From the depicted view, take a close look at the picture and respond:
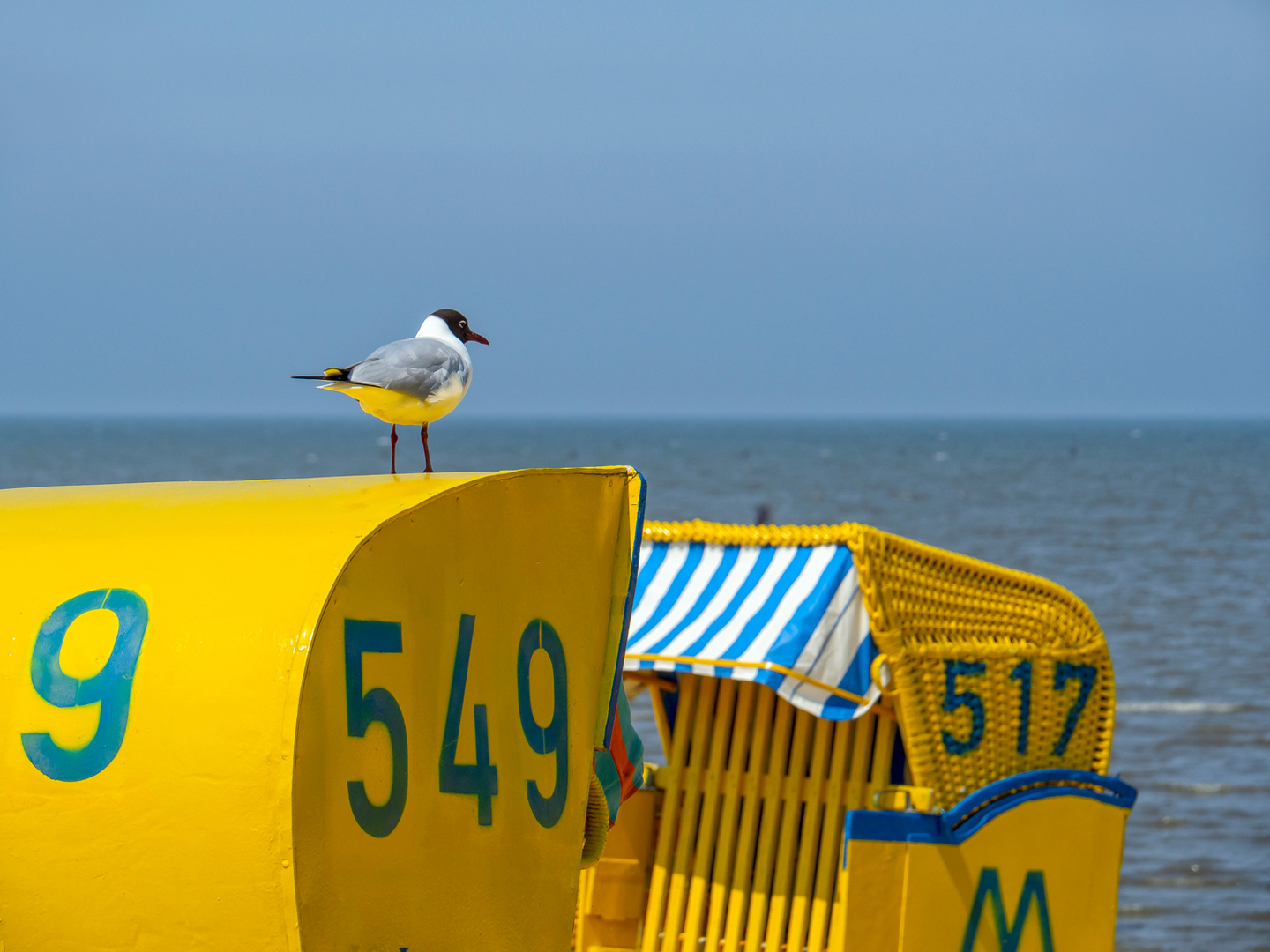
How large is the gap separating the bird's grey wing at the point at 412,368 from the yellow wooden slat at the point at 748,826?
286cm

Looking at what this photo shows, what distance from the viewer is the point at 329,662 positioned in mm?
2463

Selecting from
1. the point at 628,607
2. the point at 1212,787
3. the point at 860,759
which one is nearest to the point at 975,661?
the point at 860,759

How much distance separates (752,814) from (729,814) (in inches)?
3.8

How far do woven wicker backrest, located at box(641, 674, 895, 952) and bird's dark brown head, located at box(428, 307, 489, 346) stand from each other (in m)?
2.62

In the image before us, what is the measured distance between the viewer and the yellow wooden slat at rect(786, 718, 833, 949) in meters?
5.65

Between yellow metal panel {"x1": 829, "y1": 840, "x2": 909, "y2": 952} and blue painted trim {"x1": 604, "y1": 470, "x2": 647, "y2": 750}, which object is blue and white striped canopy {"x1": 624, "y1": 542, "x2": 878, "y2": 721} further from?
blue painted trim {"x1": 604, "y1": 470, "x2": 647, "y2": 750}

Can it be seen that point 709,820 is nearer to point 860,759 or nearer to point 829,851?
point 829,851

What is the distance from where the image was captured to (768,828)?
19.0 ft

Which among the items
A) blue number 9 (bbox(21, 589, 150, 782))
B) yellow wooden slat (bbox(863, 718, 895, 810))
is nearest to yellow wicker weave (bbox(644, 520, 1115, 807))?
yellow wooden slat (bbox(863, 718, 895, 810))

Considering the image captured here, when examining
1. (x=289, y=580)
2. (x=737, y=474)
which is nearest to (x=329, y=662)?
A: (x=289, y=580)

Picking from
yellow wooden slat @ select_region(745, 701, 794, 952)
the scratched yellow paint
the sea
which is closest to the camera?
the scratched yellow paint

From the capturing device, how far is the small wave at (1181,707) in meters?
14.2

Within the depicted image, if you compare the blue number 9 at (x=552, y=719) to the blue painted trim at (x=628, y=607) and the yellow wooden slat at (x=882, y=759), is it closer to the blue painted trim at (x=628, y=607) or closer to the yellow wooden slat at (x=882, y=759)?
the blue painted trim at (x=628, y=607)

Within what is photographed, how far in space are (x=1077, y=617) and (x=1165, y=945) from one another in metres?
3.68
